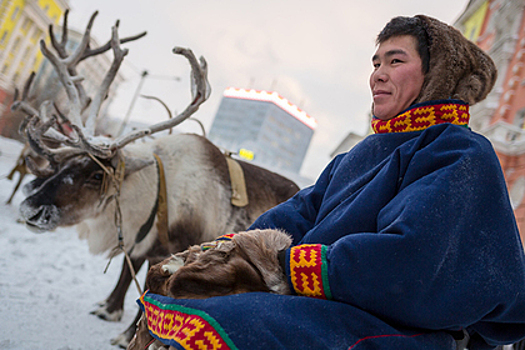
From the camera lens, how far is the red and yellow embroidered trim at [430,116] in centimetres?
127

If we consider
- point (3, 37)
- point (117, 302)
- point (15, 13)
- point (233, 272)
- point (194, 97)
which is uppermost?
point (15, 13)

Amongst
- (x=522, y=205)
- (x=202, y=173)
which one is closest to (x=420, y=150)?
(x=202, y=173)

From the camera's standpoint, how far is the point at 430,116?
1301mm

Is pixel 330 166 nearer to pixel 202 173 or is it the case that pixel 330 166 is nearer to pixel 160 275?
pixel 160 275

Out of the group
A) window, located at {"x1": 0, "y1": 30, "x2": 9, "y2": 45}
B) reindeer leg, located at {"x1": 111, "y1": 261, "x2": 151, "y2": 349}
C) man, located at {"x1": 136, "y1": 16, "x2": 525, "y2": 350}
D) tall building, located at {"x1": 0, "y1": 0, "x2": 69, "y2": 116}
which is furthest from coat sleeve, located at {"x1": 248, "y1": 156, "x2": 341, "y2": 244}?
window, located at {"x1": 0, "y1": 30, "x2": 9, "y2": 45}

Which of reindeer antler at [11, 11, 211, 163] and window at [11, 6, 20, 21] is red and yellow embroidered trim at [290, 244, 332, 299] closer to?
reindeer antler at [11, 11, 211, 163]

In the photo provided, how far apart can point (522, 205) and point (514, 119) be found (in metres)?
4.81

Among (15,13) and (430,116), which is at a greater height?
(430,116)

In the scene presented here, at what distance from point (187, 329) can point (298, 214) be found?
2.65ft

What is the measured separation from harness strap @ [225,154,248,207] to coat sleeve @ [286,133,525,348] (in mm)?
2553

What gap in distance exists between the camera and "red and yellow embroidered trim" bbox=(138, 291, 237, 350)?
0.87 metres

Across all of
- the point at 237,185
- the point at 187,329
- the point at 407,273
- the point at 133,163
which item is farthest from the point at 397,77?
the point at 133,163

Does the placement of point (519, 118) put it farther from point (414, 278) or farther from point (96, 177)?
point (414, 278)

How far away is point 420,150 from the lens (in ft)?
3.82
